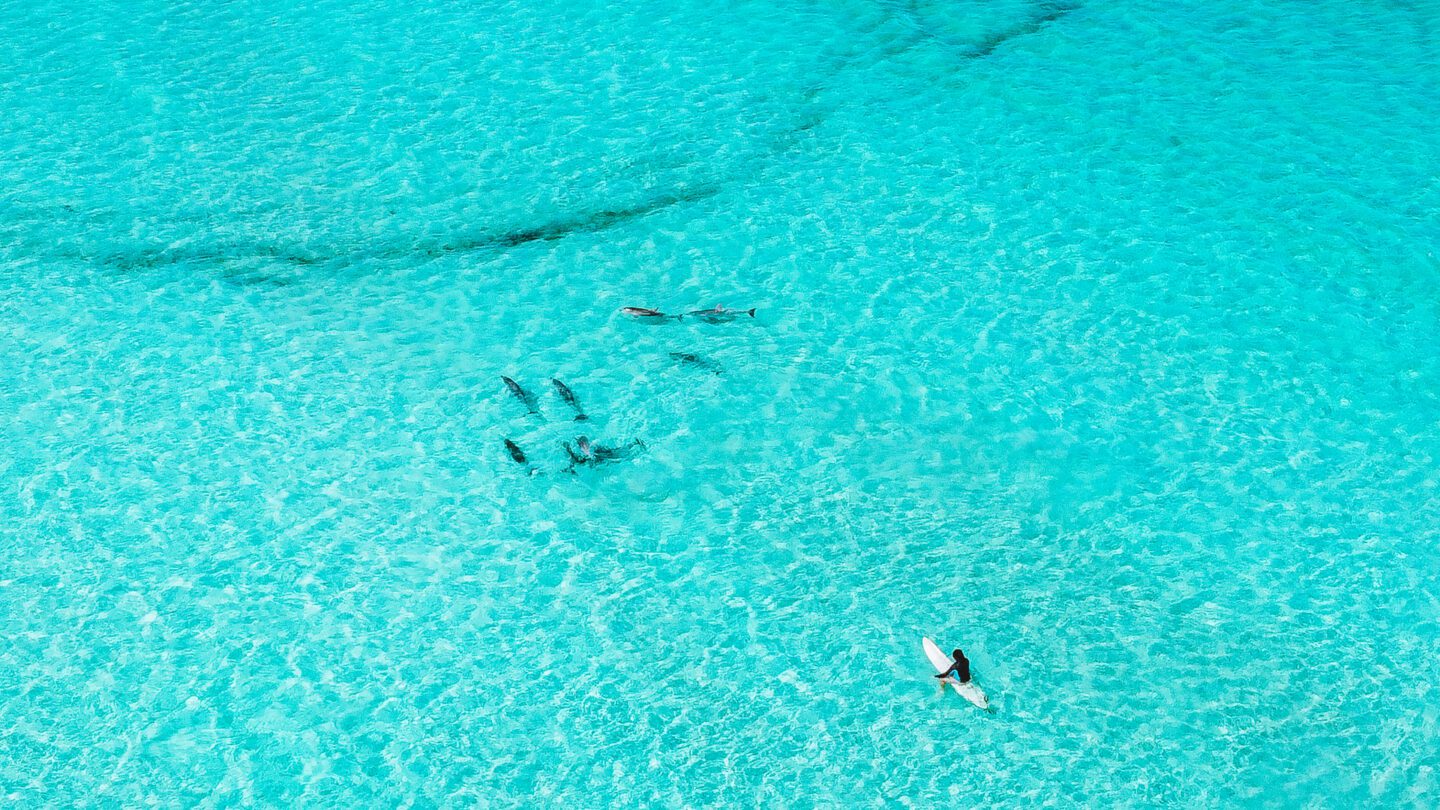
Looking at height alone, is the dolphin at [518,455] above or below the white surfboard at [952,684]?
above

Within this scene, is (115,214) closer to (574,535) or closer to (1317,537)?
(574,535)

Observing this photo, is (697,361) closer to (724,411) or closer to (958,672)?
(724,411)

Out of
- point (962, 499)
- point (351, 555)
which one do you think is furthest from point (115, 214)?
point (962, 499)

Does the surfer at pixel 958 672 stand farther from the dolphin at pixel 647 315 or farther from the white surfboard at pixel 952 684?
the dolphin at pixel 647 315

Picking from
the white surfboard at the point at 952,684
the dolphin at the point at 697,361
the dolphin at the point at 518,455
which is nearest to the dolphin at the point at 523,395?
the dolphin at the point at 518,455

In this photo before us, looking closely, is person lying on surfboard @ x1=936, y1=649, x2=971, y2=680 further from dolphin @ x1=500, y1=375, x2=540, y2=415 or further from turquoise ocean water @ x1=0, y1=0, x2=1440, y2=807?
dolphin @ x1=500, y1=375, x2=540, y2=415

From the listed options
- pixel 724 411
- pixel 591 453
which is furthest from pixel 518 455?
pixel 724 411
